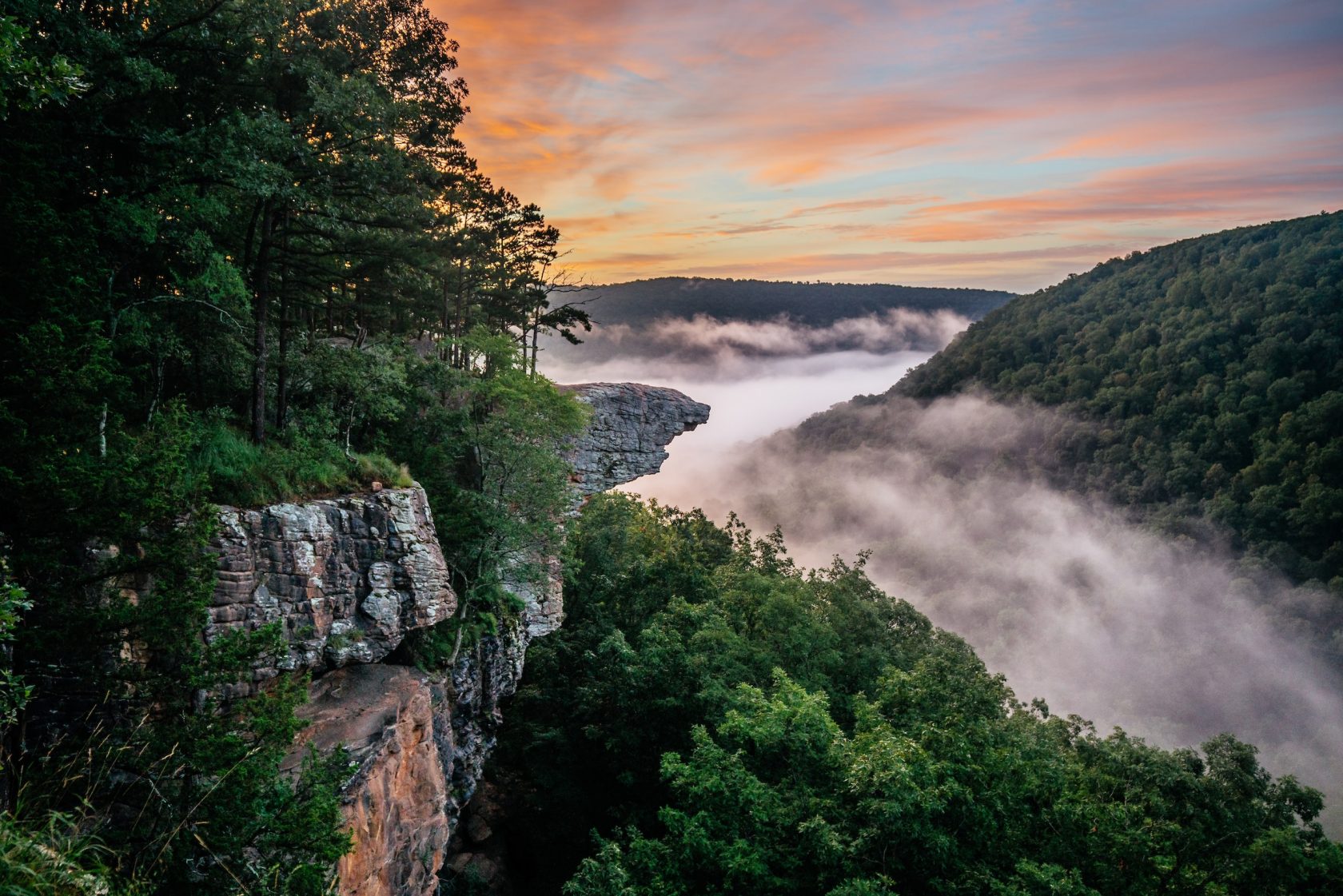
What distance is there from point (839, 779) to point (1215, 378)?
93755mm

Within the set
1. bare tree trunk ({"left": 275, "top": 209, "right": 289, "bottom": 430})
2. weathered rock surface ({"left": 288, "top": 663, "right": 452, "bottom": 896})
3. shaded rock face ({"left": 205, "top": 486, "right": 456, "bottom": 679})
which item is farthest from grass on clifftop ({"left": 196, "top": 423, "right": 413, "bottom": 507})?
weathered rock surface ({"left": 288, "top": 663, "right": 452, "bottom": 896})

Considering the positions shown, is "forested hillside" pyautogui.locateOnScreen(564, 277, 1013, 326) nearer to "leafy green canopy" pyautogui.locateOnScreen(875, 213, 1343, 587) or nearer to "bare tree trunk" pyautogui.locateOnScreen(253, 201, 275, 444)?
"leafy green canopy" pyautogui.locateOnScreen(875, 213, 1343, 587)

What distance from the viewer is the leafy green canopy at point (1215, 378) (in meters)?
69.9

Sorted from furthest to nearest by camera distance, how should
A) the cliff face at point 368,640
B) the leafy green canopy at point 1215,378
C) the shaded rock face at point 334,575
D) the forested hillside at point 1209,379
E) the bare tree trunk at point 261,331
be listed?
1. the forested hillside at point 1209,379
2. the leafy green canopy at point 1215,378
3. the bare tree trunk at point 261,331
4. the cliff face at point 368,640
5. the shaded rock face at point 334,575

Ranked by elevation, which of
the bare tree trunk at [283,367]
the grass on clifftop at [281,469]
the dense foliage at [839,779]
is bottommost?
the dense foliage at [839,779]

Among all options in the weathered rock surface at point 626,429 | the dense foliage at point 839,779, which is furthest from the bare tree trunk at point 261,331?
the weathered rock surface at point 626,429

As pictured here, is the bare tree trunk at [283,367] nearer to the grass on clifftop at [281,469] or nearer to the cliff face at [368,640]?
the grass on clifftop at [281,469]

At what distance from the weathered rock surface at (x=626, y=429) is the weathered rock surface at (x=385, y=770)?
1668 centimetres

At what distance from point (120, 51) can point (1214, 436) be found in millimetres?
100556

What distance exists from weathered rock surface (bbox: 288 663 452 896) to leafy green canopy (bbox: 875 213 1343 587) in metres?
88.2

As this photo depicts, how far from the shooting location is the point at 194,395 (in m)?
13.7

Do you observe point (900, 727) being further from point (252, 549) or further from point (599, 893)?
point (252, 549)

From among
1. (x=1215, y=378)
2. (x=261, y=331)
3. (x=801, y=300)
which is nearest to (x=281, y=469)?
→ (x=261, y=331)

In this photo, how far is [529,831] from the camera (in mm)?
22391
